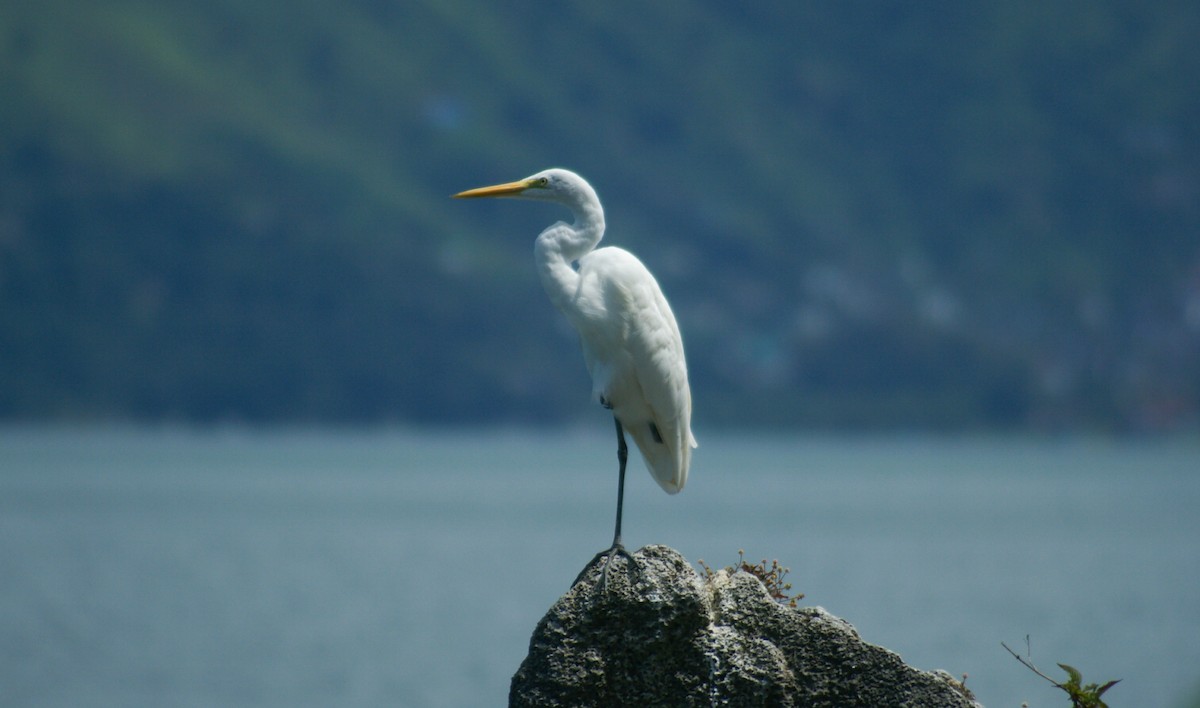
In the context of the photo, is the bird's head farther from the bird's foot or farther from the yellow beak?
the bird's foot

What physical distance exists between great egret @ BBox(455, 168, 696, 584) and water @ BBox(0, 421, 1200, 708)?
8768 millimetres

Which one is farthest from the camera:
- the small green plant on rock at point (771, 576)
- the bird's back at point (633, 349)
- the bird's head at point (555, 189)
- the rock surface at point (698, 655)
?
the bird's head at point (555, 189)

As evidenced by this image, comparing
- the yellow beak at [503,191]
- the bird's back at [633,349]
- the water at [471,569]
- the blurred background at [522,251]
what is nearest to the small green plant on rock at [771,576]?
the bird's back at [633,349]

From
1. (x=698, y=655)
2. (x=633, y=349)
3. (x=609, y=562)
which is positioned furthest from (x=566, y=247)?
(x=698, y=655)

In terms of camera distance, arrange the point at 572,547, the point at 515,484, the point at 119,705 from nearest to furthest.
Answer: the point at 119,705
the point at 572,547
the point at 515,484

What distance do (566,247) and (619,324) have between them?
1.85ft

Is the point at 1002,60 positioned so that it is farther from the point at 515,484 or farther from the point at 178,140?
the point at 515,484

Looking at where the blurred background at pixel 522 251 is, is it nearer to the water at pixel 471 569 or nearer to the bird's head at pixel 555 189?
the water at pixel 471 569

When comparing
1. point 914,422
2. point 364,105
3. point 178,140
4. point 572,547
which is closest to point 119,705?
point 572,547

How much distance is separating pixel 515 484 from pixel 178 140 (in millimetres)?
85840

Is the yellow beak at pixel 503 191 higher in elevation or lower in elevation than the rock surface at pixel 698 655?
higher

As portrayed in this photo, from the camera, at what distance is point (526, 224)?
156 m

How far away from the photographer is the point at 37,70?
159 meters

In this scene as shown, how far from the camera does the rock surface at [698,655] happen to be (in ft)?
24.7
